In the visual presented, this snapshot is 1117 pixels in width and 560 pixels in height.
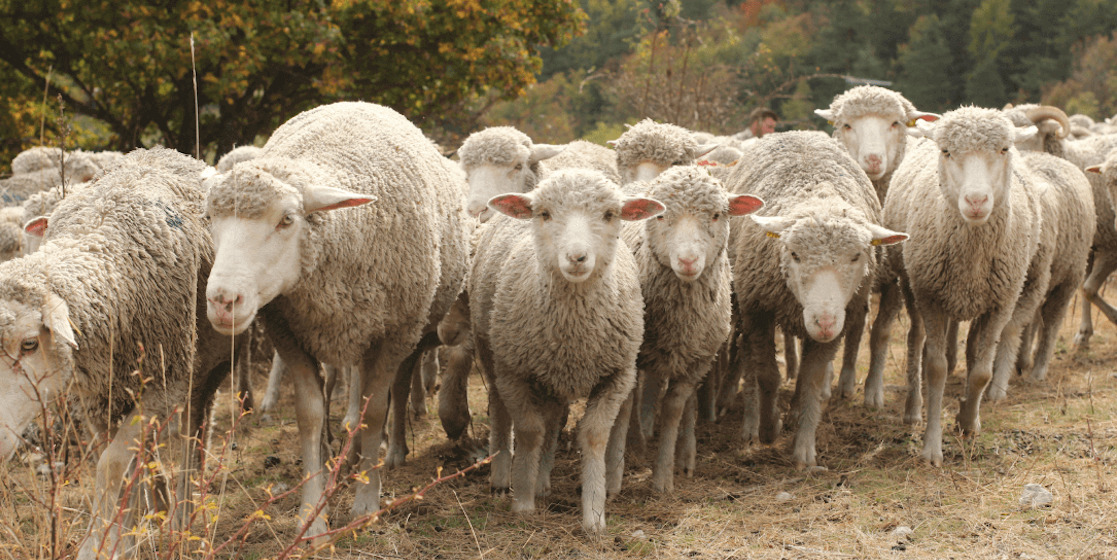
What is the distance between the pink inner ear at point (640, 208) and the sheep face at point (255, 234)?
114 cm

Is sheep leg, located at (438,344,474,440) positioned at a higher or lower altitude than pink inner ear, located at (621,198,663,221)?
lower

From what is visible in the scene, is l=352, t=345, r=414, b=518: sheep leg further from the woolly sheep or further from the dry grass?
the woolly sheep

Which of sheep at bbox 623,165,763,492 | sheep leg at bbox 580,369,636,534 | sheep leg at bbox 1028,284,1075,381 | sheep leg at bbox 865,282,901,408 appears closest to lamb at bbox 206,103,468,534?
sheep leg at bbox 580,369,636,534

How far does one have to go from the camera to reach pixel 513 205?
14.2 ft

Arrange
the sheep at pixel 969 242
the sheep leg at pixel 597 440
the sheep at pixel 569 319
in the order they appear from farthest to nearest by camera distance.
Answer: the sheep at pixel 969 242 < the sheep leg at pixel 597 440 < the sheep at pixel 569 319

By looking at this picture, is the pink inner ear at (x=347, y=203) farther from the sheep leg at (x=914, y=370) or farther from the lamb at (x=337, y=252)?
the sheep leg at (x=914, y=370)

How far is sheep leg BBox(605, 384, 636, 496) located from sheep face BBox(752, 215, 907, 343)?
102 cm

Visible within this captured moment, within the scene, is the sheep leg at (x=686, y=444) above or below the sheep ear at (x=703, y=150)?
below

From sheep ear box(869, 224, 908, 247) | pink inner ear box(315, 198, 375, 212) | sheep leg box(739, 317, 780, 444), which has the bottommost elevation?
sheep leg box(739, 317, 780, 444)

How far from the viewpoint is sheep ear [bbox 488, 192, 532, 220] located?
429cm

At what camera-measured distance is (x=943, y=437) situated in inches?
224

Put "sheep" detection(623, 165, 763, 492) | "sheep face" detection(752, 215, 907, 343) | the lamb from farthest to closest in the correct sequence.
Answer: "sheep face" detection(752, 215, 907, 343)
"sheep" detection(623, 165, 763, 492)
the lamb

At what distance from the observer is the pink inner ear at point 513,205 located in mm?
4301

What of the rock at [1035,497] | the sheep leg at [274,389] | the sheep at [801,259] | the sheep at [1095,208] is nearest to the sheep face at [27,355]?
the sheep at [801,259]
